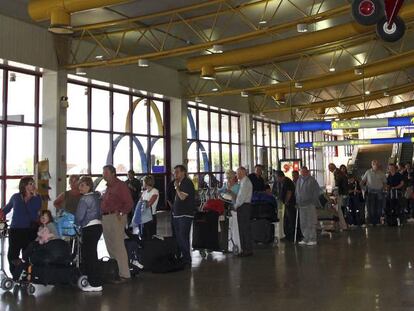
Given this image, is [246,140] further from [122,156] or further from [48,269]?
[48,269]

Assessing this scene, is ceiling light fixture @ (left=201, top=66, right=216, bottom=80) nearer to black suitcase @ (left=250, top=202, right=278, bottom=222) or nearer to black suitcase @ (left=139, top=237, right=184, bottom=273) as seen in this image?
black suitcase @ (left=250, top=202, right=278, bottom=222)

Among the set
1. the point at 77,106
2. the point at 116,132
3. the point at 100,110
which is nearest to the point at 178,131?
the point at 116,132

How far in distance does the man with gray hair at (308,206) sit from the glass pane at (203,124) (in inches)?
452

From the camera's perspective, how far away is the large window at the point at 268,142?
1016 inches

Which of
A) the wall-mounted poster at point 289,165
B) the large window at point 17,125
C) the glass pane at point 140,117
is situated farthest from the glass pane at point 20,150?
the wall-mounted poster at point 289,165

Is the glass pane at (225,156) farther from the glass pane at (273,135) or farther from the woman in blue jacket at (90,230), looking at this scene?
the woman in blue jacket at (90,230)

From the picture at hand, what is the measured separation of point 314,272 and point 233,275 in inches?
41.6

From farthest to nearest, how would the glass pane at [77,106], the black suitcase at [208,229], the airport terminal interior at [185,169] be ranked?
the glass pane at [77,106] → the black suitcase at [208,229] → the airport terminal interior at [185,169]

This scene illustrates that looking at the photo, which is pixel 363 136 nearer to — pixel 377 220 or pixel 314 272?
pixel 377 220

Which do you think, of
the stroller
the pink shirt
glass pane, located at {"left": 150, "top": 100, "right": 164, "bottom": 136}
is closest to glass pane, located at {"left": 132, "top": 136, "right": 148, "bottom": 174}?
glass pane, located at {"left": 150, "top": 100, "right": 164, "bottom": 136}

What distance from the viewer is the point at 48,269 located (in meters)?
5.81

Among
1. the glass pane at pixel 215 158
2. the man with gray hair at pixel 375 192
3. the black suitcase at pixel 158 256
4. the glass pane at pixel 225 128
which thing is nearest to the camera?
the black suitcase at pixel 158 256

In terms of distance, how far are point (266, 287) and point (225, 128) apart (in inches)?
680

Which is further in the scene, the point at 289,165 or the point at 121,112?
the point at 289,165
